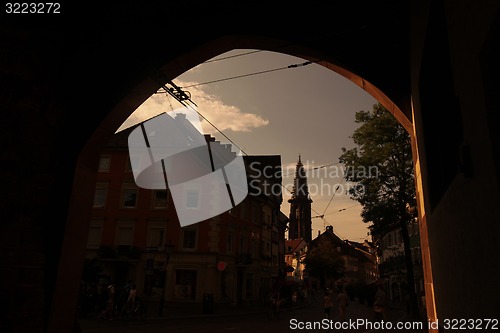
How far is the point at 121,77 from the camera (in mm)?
6281

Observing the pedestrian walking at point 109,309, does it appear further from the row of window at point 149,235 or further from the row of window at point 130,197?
the row of window at point 130,197

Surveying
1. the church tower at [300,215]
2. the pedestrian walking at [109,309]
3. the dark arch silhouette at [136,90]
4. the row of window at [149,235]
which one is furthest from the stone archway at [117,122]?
the church tower at [300,215]

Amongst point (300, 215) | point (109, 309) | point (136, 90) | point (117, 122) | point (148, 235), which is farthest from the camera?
point (300, 215)

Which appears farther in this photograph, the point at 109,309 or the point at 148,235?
the point at 148,235

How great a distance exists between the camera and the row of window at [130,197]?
28.0 m

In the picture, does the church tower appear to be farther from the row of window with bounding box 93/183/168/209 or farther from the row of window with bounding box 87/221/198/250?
the row of window with bounding box 87/221/198/250

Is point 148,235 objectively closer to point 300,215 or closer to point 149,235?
point 149,235

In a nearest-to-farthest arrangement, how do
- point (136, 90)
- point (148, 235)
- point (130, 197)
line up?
point (136, 90)
point (148, 235)
point (130, 197)

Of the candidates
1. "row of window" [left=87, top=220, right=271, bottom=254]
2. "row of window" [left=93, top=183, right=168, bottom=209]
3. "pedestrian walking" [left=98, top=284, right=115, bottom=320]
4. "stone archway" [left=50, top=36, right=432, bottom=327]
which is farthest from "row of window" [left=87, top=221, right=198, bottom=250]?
"stone archway" [left=50, top=36, right=432, bottom=327]

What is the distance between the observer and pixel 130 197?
93.0 ft

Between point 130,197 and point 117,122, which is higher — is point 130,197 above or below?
above

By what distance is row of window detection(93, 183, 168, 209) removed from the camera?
91.9 feet

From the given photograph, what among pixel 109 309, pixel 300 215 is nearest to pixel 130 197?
pixel 109 309

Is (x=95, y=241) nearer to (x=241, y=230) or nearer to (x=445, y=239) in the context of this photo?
(x=241, y=230)
